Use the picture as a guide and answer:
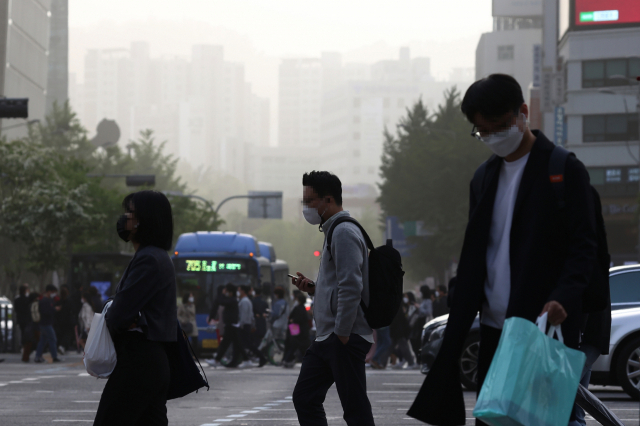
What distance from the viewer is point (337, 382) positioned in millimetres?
6230

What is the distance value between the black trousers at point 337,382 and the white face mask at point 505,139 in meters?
2.19

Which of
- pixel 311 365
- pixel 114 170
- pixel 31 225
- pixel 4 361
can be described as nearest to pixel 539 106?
pixel 114 170

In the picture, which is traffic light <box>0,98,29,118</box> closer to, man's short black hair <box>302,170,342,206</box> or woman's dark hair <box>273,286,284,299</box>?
woman's dark hair <box>273,286,284,299</box>

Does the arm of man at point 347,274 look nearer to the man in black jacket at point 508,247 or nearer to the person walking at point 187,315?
the man in black jacket at point 508,247

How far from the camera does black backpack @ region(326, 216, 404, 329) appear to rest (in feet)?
20.9

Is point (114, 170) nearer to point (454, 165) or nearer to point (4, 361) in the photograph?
point (454, 165)

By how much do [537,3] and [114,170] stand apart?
4589cm

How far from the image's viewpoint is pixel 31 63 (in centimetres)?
8106

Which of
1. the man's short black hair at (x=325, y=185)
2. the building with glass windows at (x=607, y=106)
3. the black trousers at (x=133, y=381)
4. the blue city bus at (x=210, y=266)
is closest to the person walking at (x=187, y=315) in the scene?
the blue city bus at (x=210, y=266)

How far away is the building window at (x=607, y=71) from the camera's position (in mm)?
56906

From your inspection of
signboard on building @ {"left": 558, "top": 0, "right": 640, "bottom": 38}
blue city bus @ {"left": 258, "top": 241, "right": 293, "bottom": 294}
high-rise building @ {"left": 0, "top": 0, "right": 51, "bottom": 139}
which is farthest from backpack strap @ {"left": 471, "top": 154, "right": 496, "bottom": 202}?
high-rise building @ {"left": 0, "top": 0, "right": 51, "bottom": 139}

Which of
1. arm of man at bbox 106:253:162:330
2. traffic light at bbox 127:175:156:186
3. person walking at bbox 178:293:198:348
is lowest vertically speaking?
person walking at bbox 178:293:198:348

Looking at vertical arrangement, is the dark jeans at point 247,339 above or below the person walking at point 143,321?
below

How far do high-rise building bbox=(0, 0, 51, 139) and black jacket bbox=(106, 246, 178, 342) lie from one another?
67050mm
